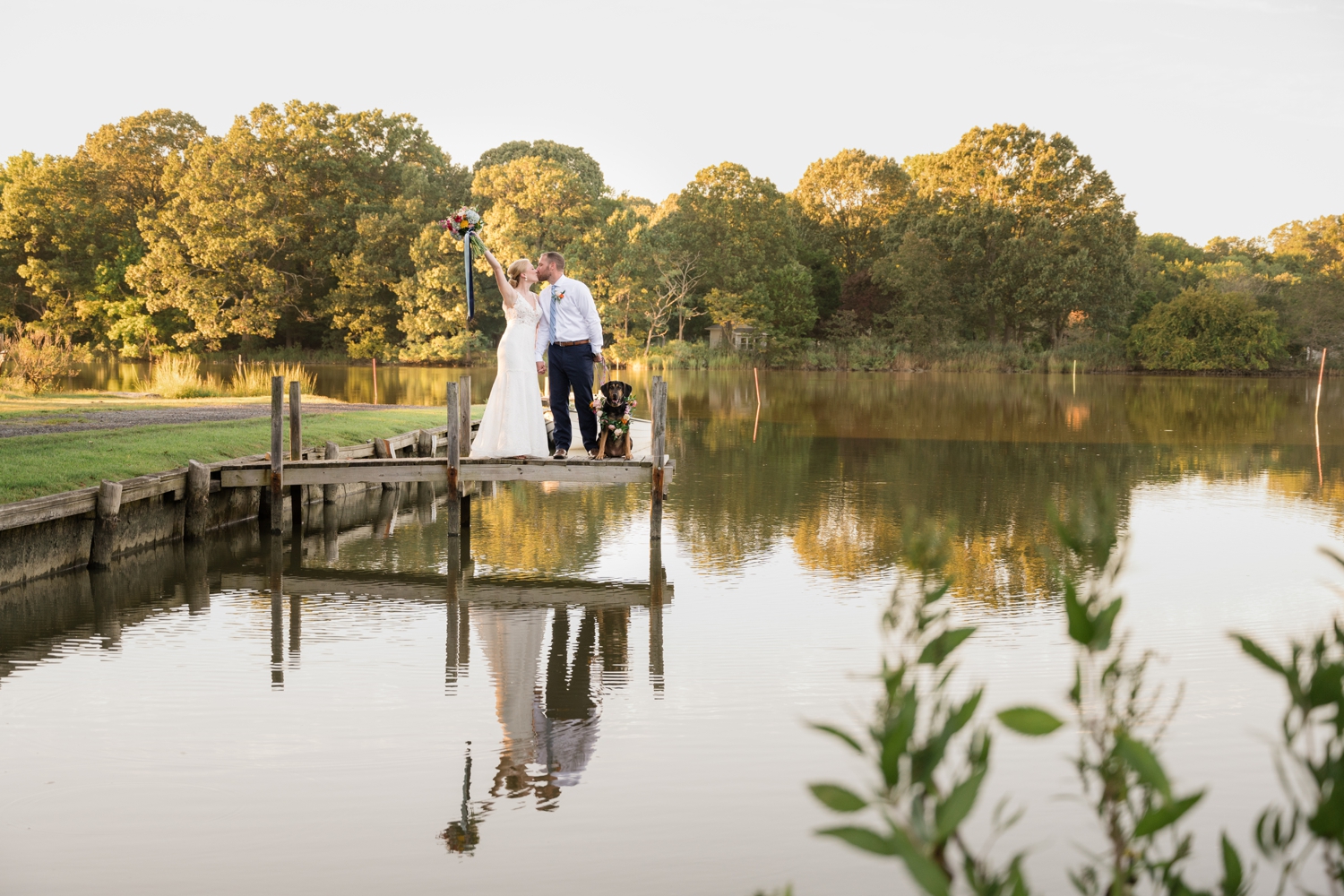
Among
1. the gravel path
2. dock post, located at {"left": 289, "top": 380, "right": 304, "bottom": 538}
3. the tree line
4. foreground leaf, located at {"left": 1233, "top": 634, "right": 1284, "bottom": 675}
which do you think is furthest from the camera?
the tree line

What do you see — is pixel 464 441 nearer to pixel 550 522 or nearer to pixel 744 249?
pixel 550 522

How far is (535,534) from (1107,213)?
205ft

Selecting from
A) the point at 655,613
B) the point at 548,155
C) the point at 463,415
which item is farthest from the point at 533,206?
the point at 655,613

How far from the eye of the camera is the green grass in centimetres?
1162

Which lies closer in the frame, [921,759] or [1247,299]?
[921,759]

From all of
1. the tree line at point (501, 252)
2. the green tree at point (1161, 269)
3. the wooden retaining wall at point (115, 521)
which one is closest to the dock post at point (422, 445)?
the wooden retaining wall at point (115, 521)

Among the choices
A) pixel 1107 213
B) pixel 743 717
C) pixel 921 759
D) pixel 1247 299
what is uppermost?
pixel 1107 213

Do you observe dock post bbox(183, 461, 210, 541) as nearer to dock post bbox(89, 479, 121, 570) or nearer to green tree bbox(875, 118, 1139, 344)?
dock post bbox(89, 479, 121, 570)

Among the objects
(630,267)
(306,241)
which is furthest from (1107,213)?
(306,241)

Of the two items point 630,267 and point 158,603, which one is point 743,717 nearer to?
point 158,603

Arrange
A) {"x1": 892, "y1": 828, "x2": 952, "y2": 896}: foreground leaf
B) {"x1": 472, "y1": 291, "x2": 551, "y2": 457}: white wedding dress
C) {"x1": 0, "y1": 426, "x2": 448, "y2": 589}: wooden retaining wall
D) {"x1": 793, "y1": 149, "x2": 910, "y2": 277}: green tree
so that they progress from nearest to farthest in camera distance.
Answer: {"x1": 892, "y1": 828, "x2": 952, "y2": 896}: foreground leaf
{"x1": 0, "y1": 426, "x2": 448, "y2": 589}: wooden retaining wall
{"x1": 472, "y1": 291, "x2": 551, "y2": 457}: white wedding dress
{"x1": 793, "y1": 149, "x2": 910, "y2": 277}: green tree

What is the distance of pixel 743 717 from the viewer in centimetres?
734

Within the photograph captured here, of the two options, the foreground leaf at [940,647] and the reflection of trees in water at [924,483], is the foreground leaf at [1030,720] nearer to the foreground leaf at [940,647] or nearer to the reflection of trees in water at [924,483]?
the foreground leaf at [940,647]

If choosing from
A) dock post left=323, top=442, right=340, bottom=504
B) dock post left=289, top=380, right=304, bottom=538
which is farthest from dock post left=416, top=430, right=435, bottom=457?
dock post left=289, top=380, right=304, bottom=538
